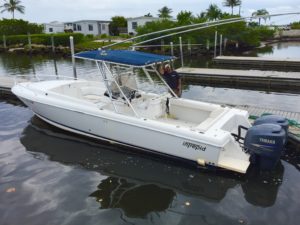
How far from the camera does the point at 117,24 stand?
63500 millimetres

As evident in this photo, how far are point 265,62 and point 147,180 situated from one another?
1946 centimetres

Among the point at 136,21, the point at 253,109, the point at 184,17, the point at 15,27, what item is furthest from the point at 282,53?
the point at 15,27

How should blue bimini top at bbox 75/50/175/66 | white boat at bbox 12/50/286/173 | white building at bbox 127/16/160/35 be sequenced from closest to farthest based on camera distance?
white boat at bbox 12/50/286/173 < blue bimini top at bbox 75/50/175/66 < white building at bbox 127/16/160/35

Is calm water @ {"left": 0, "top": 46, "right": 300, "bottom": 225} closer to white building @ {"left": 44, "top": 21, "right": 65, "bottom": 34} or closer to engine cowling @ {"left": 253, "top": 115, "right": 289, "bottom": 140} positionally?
engine cowling @ {"left": 253, "top": 115, "right": 289, "bottom": 140}

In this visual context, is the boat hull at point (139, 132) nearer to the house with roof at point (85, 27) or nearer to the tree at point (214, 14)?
the tree at point (214, 14)

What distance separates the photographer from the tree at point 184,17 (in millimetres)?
36547

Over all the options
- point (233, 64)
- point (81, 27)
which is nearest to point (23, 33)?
point (81, 27)

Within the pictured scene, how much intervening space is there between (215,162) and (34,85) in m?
6.68

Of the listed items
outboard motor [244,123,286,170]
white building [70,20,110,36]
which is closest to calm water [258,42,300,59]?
outboard motor [244,123,286,170]

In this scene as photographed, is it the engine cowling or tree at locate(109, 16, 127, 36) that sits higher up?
tree at locate(109, 16, 127, 36)

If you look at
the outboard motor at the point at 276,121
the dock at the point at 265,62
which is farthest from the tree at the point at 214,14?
the outboard motor at the point at 276,121

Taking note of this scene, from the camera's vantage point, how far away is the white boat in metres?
6.80

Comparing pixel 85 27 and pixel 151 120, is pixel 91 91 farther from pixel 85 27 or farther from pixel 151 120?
pixel 85 27

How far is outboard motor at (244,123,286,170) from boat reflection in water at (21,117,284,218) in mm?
445
